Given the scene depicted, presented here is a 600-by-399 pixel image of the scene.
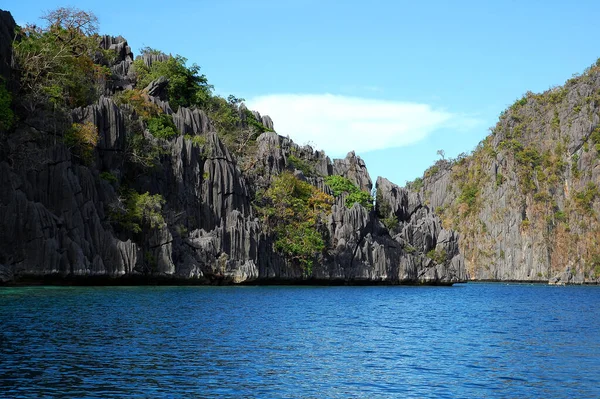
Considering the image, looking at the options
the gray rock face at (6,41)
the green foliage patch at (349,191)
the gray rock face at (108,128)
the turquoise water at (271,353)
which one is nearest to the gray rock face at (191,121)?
the gray rock face at (108,128)

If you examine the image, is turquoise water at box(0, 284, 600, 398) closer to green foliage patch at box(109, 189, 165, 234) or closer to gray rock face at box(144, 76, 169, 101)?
green foliage patch at box(109, 189, 165, 234)

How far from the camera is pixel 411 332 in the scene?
138 feet

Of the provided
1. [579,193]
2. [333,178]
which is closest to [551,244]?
[579,193]

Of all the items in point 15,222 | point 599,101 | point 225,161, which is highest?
point 599,101

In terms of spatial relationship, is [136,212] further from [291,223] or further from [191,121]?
[291,223]

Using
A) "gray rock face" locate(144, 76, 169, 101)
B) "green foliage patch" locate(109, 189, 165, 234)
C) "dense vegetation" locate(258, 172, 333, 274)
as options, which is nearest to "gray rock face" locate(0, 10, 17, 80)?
"green foliage patch" locate(109, 189, 165, 234)

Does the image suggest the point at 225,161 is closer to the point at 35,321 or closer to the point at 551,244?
the point at 35,321

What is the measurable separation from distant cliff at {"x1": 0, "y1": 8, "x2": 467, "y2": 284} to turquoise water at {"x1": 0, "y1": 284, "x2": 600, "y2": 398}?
46.8 ft

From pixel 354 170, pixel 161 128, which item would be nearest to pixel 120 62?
pixel 161 128

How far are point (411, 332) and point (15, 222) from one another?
115ft

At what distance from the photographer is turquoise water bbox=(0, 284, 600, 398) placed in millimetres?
22797

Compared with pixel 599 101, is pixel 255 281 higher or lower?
lower

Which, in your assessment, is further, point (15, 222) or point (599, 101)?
point (599, 101)

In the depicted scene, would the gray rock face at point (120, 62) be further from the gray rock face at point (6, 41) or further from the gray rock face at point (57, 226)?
the gray rock face at point (57, 226)
